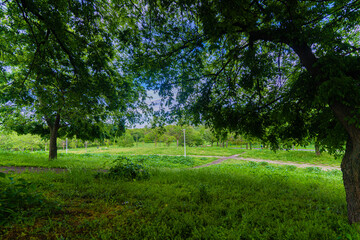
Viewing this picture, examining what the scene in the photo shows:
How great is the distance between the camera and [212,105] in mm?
5949

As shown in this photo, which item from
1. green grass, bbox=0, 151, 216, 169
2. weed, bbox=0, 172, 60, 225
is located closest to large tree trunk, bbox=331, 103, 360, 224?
weed, bbox=0, 172, 60, 225

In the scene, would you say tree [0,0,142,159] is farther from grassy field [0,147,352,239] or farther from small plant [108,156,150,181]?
grassy field [0,147,352,239]

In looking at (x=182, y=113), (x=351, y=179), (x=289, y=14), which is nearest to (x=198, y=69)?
(x=182, y=113)

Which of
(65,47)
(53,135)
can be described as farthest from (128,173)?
(53,135)

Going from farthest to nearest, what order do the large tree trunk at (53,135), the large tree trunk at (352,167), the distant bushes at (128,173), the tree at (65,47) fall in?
1. the large tree trunk at (53,135)
2. the distant bushes at (128,173)
3. the tree at (65,47)
4. the large tree trunk at (352,167)

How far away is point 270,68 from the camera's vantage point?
547cm

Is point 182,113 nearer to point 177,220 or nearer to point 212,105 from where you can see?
point 212,105

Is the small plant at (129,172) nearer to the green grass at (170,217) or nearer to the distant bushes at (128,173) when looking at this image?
the distant bushes at (128,173)

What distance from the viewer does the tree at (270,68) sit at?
10.9 ft

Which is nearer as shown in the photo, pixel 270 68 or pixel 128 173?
pixel 270 68

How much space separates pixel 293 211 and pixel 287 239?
1.67 metres

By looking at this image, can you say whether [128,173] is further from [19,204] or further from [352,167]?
[352,167]

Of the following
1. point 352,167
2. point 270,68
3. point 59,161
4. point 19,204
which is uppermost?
Answer: point 270,68

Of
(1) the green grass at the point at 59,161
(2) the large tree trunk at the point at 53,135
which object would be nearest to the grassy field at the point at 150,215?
(1) the green grass at the point at 59,161
